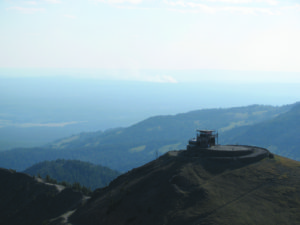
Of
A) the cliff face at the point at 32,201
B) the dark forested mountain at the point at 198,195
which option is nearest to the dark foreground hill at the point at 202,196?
the dark forested mountain at the point at 198,195

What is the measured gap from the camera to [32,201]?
120m

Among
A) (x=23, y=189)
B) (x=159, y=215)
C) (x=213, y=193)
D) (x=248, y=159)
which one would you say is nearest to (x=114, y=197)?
(x=159, y=215)

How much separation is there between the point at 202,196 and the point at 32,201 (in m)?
67.3

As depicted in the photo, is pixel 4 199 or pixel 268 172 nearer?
pixel 268 172

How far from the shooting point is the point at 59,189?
408 ft

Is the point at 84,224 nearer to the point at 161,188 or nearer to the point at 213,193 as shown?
the point at 161,188

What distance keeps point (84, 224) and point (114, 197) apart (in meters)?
9.27

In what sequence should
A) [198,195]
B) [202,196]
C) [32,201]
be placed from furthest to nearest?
1. [32,201]
2. [198,195]
3. [202,196]

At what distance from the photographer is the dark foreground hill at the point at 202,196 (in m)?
68.6

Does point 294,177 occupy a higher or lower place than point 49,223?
higher

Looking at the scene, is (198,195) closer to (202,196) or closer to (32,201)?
(202,196)

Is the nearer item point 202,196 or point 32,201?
point 202,196

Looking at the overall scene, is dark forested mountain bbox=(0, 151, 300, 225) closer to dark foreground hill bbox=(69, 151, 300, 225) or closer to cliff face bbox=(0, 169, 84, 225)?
dark foreground hill bbox=(69, 151, 300, 225)

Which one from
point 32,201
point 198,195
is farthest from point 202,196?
point 32,201
